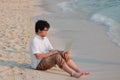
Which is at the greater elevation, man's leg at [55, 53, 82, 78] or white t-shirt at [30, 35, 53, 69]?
white t-shirt at [30, 35, 53, 69]

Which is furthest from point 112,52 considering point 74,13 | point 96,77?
point 74,13

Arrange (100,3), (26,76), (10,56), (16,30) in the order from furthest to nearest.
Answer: (100,3) < (16,30) < (10,56) < (26,76)

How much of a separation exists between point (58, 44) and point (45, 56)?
2.07 m

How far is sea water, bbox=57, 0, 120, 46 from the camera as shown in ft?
33.7

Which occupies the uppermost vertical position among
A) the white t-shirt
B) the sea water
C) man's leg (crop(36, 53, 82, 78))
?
the sea water

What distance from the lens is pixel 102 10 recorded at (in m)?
13.8

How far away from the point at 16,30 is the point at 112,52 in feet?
9.69

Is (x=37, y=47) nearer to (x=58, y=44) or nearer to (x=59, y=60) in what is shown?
(x=59, y=60)

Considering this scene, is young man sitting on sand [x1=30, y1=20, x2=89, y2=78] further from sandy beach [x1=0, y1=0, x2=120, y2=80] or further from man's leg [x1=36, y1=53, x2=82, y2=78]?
sandy beach [x1=0, y1=0, x2=120, y2=80]

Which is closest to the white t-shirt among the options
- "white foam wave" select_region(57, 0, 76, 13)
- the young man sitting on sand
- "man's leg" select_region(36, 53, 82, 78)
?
the young man sitting on sand

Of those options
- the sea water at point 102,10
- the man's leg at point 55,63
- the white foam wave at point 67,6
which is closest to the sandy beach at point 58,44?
the man's leg at point 55,63

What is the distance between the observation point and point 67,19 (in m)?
12.2

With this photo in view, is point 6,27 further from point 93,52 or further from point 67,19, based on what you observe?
point 93,52

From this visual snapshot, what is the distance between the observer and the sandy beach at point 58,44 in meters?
6.85
